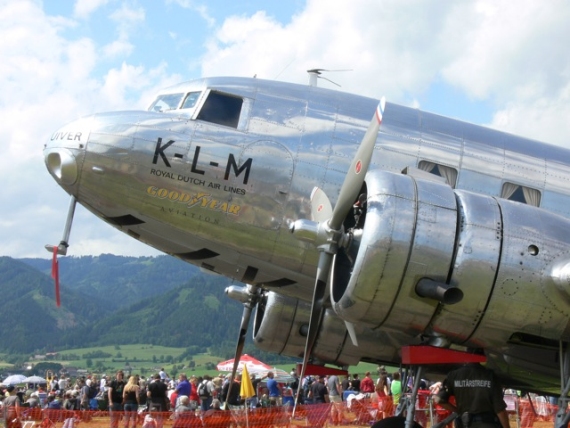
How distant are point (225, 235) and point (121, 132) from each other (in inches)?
73.6

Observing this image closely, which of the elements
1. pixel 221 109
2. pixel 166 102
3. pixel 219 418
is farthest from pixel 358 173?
pixel 219 418

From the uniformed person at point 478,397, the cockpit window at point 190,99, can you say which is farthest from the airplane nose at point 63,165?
the uniformed person at point 478,397

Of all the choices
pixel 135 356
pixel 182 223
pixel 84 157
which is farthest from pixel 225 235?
pixel 135 356

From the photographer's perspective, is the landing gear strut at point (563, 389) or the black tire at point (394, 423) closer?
the landing gear strut at point (563, 389)

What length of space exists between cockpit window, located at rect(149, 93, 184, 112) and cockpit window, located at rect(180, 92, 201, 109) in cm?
11

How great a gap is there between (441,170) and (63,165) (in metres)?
4.92

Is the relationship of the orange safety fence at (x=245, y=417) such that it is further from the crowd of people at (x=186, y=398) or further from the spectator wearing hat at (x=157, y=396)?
the spectator wearing hat at (x=157, y=396)

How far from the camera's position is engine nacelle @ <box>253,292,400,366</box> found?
40.9ft

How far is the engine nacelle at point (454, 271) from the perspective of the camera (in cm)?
825

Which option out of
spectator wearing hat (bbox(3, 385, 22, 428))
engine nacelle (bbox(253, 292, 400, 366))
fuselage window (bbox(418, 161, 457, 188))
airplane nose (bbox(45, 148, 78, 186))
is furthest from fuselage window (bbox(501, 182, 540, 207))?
spectator wearing hat (bbox(3, 385, 22, 428))

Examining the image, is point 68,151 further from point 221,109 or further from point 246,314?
point 246,314

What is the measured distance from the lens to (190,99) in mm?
11000

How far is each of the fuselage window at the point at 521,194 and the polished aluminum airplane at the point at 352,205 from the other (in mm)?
19

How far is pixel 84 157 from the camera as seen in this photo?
1011 centimetres
